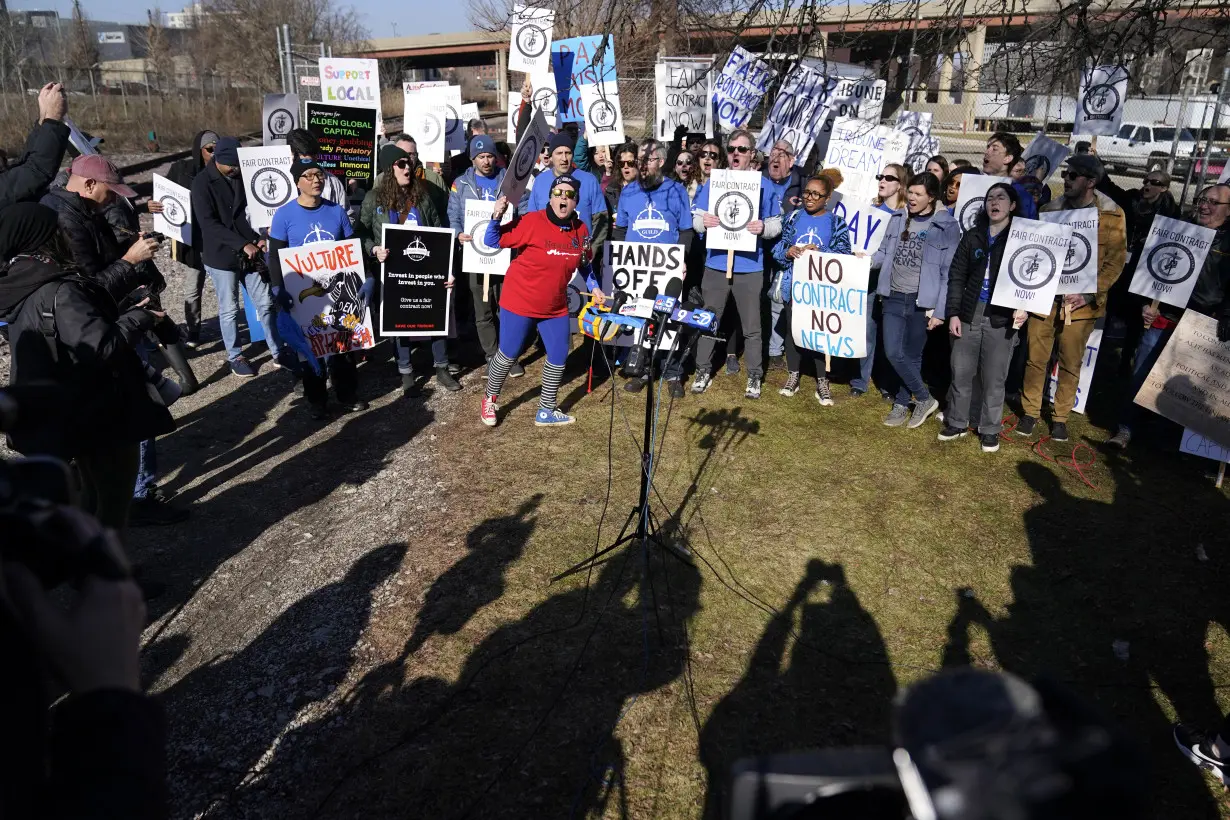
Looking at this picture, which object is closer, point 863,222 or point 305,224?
point 305,224

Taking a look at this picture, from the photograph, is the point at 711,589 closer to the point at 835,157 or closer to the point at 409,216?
the point at 409,216

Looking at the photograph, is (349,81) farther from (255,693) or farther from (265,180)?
(255,693)

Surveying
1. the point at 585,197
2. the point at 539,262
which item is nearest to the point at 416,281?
the point at 539,262

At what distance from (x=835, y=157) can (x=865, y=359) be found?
8.10ft

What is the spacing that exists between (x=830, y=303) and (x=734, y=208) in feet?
4.11

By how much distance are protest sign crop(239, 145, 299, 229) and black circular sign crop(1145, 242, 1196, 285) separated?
26.0 ft

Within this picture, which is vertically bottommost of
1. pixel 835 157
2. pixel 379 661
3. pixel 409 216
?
pixel 379 661

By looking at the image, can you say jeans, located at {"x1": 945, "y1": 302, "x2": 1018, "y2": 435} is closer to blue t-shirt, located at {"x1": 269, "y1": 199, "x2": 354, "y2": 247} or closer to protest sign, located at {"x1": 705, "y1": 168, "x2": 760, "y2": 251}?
protest sign, located at {"x1": 705, "y1": 168, "x2": 760, "y2": 251}

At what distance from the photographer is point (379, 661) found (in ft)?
13.7

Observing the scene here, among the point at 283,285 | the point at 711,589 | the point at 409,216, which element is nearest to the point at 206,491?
the point at 283,285

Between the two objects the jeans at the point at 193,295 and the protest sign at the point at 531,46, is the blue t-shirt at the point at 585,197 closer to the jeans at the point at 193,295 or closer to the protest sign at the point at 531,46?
the protest sign at the point at 531,46

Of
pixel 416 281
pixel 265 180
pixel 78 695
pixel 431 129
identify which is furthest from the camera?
pixel 431 129

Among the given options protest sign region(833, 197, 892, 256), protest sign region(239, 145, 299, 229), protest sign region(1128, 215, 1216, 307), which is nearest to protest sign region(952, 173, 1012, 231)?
protest sign region(833, 197, 892, 256)

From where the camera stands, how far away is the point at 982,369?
6.82 metres
